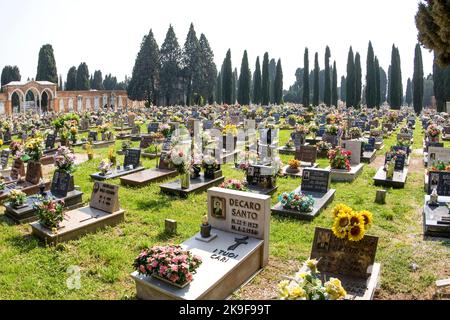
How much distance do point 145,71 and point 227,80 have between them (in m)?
13.3

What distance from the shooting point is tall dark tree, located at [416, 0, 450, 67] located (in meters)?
9.78

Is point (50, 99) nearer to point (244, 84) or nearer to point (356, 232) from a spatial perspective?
point (244, 84)

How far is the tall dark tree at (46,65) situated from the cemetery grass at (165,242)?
211ft

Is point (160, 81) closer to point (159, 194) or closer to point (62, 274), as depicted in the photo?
point (159, 194)

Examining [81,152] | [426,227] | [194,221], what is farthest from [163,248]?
[81,152]

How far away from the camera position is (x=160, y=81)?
2596 inches

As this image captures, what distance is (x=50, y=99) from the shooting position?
53.3 metres

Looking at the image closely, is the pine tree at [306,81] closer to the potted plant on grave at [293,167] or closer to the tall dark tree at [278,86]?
the tall dark tree at [278,86]

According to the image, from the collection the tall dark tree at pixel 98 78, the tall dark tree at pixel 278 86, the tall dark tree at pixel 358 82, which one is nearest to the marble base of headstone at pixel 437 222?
the tall dark tree at pixel 358 82

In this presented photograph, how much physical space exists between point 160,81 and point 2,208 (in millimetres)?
56644

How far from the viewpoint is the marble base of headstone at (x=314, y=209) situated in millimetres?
10102

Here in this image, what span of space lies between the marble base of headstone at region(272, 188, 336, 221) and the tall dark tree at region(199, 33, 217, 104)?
56605 millimetres

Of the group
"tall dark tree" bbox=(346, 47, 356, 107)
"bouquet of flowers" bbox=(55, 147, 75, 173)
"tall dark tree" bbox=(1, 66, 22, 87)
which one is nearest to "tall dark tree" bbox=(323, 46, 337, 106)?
"tall dark tree" bbox=(346, 47, 356, 107)
